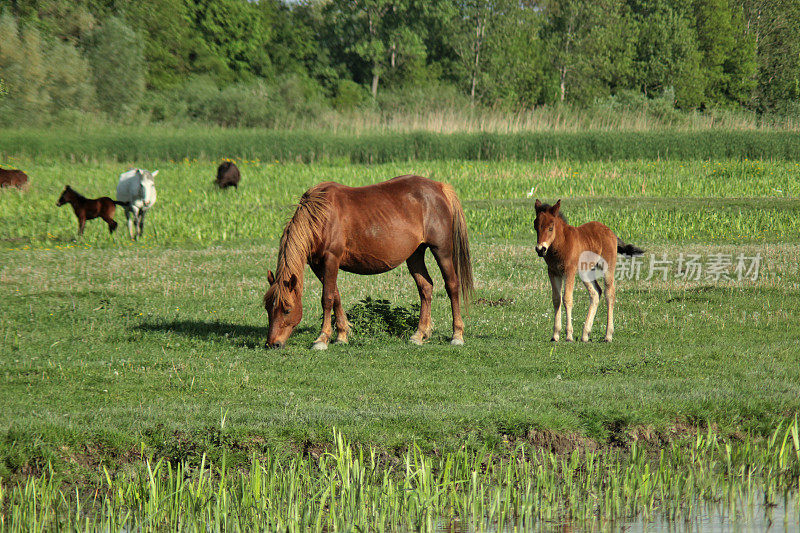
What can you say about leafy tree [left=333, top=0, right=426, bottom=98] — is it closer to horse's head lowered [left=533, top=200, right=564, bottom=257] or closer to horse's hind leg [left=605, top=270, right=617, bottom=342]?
horse's hind leg [left=605, top=270, right=617, bottom=342]

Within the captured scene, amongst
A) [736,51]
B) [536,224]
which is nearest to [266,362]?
[536,224]

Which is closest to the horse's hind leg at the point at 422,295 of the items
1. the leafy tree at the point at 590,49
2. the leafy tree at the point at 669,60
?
the leafy tree at the point at 590,49

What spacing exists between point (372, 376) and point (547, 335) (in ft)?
11.2

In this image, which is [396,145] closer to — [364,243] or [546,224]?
[364,243]

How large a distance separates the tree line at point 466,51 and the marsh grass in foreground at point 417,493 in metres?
51.2

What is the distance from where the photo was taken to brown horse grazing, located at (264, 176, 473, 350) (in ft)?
34.1

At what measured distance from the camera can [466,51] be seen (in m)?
70.8

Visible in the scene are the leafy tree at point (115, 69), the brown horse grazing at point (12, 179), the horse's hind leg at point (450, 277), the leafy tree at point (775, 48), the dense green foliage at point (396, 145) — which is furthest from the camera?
the leafy tree at point (775, 48)

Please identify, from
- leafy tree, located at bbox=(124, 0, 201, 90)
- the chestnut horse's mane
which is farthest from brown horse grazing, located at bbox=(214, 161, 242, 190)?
leafy tree, located at bbox=(124, 0, 201, 90)

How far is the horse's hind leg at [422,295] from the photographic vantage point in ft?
37.7

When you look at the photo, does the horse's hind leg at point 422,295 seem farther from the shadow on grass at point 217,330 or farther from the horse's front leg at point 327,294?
the shadow on grass at point 217,330

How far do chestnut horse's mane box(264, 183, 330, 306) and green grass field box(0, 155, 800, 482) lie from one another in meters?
0.97

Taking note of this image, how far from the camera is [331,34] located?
75125 millimetres

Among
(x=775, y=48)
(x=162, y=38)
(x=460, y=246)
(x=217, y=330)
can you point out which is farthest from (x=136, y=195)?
(x=775, y=48)
